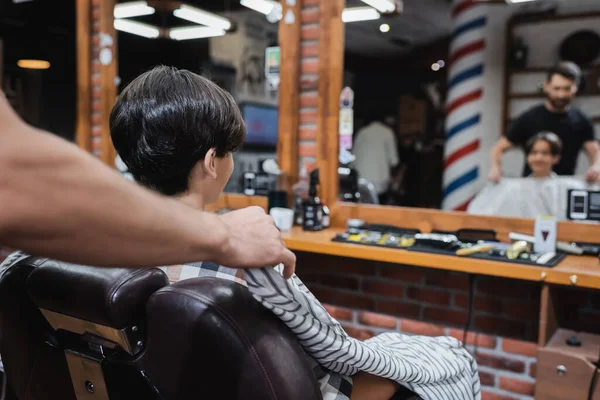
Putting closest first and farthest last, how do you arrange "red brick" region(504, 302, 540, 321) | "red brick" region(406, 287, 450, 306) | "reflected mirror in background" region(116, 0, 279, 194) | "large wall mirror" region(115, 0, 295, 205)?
1. "red brick" region(504, 302, 540, 321)
2. "red brick" region(406, 287, 450, 306)
3. "large wall mirror" region(115, 0, 295, 205)
4. "reflected mirror in background" region(116, 0, 279, 194)

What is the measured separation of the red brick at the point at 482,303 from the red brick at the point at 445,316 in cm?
5

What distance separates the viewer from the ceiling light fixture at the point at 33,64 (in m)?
5.85

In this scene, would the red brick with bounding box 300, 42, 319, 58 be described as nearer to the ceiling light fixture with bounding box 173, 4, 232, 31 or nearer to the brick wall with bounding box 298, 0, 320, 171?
the brick wall with bounding box 298, 0, 320, 171

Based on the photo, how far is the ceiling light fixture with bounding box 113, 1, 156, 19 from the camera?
4.08 metres

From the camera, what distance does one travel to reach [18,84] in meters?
5.65

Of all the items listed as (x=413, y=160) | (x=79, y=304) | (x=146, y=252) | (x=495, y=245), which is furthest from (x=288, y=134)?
(x=413, y=160)

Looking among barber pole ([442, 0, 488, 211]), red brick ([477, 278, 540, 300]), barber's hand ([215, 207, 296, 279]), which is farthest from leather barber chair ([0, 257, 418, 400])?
barber pole ([442, 0, 488, 211])

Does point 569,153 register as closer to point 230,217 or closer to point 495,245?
point 495,245

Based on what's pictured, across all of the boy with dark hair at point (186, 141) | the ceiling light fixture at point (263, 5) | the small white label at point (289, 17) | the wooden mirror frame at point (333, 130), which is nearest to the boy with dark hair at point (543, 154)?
the wooden mirror frame at point (333, 130)

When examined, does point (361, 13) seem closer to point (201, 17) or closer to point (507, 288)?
point (201, 17)

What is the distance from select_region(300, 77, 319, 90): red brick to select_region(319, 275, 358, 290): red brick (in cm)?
105

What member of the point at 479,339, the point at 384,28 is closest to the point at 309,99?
the point at 479,339

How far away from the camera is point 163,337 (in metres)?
0.99

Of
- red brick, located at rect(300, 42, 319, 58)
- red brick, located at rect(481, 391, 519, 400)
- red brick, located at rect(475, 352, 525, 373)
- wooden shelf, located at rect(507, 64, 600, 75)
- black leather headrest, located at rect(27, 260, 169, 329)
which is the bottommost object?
red brick, located at rect(481, 391, 519, 400)
